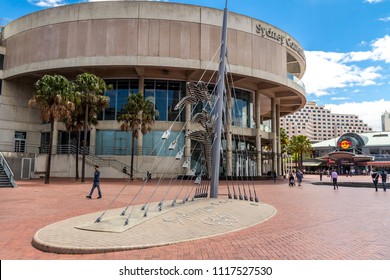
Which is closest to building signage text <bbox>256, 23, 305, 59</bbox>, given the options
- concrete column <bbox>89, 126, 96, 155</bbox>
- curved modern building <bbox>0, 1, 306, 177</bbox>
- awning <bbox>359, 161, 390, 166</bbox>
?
curved modern building <bbox>0, 1, 306, 177</bbox>

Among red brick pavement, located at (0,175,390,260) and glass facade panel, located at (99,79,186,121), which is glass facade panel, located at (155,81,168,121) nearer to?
glass facade panel, located at (99,79,186,121)

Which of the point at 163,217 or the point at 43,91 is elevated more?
the point at 43,91

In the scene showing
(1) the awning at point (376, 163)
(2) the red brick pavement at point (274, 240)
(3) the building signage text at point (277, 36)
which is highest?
(3) the building signage text at point (277, 36)

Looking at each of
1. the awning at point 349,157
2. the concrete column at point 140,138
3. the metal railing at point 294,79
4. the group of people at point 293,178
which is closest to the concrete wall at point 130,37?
the concrete column at point 140,138

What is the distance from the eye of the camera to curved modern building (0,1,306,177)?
3941 cm

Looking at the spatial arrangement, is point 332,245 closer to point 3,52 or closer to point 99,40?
point 99,40

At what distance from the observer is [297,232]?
348 inches

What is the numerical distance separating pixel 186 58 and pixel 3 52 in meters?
27.2

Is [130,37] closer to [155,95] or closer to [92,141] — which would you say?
[155,95]

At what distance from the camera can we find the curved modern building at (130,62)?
1551 inches

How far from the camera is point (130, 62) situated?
126ft

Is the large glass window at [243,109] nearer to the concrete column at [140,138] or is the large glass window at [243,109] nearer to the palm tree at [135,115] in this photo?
the concrete column at [140,138]

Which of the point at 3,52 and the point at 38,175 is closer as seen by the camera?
the point at 38,175
